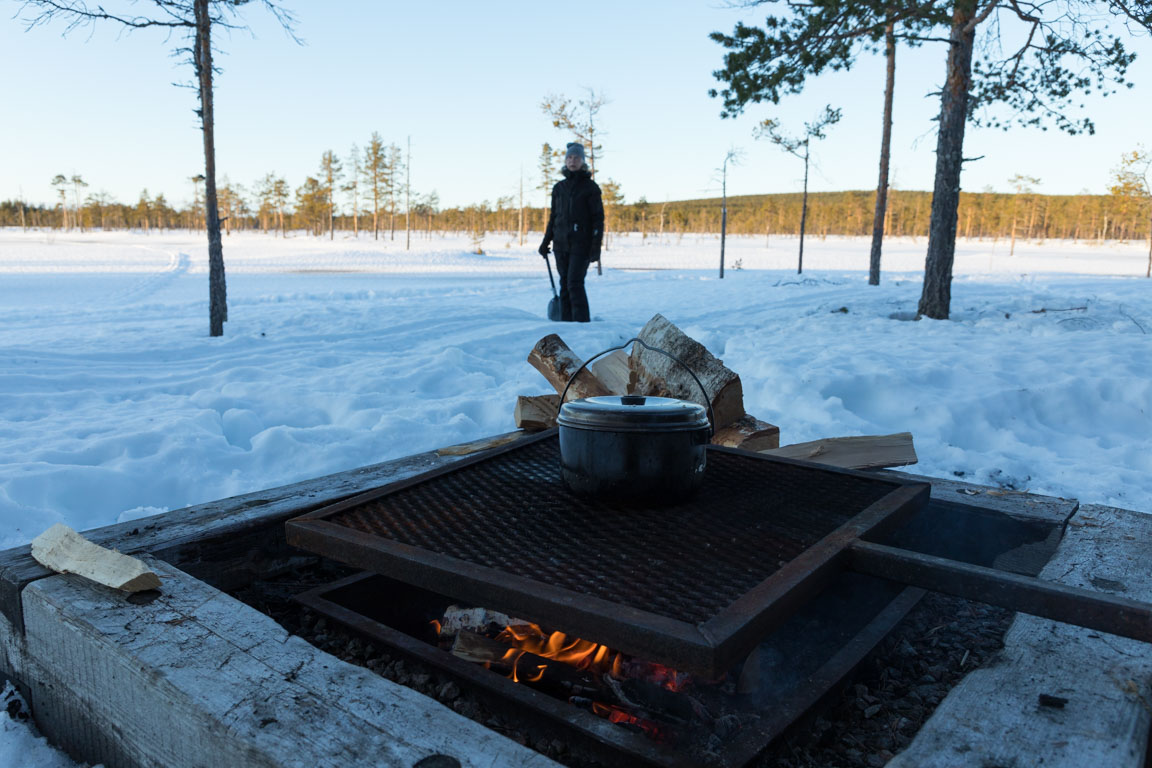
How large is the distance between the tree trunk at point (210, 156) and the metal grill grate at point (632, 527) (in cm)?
800

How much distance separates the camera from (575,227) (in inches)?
338

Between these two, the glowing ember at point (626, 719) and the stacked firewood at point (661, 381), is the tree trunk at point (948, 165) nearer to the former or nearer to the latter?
the stacked firewood at point (661, 381)

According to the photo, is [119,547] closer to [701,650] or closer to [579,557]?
[579,557]

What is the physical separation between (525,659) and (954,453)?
306 centimetres

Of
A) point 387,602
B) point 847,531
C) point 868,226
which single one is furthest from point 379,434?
point 868,226

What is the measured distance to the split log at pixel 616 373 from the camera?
353 centimetres

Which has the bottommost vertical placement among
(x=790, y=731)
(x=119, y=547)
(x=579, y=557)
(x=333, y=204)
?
(x=790, y=731)

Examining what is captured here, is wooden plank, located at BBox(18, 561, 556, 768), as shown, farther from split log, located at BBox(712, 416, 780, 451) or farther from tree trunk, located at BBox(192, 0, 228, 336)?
tree trunk, located at BBox(192, 0, 228, 336)

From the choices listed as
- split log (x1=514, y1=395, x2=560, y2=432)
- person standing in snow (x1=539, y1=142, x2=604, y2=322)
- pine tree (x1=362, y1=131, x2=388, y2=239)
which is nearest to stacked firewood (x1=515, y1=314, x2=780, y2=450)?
split log (x1=514, y1=395, x2=560, y2=432)

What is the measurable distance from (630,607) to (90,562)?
1319 millimetres

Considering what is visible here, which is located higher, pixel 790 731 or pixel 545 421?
pixel 545 421

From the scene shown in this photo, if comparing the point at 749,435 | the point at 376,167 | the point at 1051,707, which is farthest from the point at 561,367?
the point at 376,167

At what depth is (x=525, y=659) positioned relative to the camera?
5.79 feet

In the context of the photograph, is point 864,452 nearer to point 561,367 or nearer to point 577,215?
point 561,367
